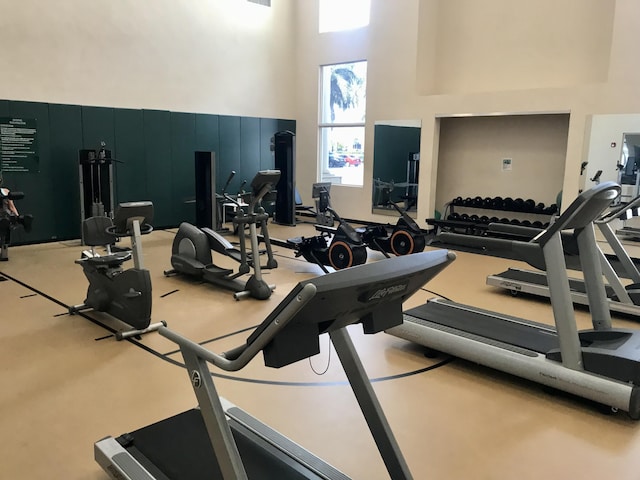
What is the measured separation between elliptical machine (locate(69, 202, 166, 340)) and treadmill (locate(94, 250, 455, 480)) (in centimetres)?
160

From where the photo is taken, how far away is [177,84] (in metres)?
9.52

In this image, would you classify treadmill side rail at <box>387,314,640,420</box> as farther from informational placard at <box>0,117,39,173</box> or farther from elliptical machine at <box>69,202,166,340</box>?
informational placard at <box>0,117,39,173</box>

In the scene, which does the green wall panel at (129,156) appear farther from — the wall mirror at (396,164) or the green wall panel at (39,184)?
the wall mirror at (396,164)

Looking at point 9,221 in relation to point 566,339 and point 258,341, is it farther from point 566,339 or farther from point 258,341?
point 566,339

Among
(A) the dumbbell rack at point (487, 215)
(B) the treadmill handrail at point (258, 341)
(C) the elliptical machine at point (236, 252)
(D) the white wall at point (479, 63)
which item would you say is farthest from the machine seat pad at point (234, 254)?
(D) the white wall at point (479, 63)

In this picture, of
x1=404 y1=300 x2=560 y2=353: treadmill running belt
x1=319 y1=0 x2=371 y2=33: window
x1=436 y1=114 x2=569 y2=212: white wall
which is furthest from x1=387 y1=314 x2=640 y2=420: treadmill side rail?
x1=319 y1=0 x2=371 y2=33: window

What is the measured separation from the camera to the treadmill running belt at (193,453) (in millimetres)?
2248

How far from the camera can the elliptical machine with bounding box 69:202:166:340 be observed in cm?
414

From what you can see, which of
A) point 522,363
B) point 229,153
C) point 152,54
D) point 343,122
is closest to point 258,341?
point 522,363

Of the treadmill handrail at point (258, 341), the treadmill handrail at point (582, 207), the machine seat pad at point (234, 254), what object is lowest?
the machine seat pad at point (234, 254)

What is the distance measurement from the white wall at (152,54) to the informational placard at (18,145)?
0.39 metres

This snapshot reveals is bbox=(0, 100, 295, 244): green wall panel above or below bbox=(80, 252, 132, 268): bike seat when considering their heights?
above

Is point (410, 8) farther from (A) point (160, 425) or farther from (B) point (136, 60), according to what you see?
(A) point (160, 425)

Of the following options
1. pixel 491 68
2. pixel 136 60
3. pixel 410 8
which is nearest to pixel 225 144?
pixel 136 60
